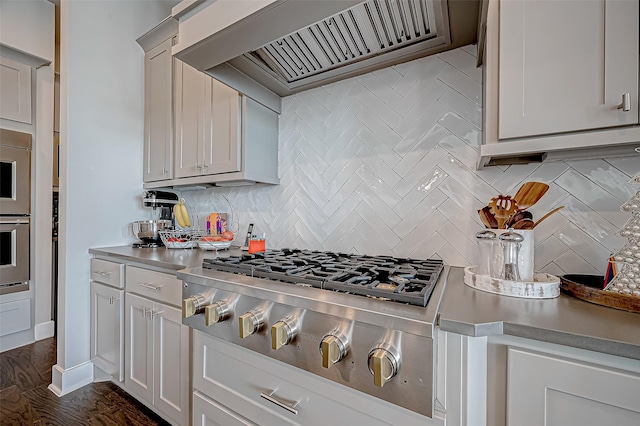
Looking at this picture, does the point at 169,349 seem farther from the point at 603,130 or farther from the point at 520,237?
the point at 603,130

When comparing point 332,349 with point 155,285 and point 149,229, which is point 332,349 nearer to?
point 155,285

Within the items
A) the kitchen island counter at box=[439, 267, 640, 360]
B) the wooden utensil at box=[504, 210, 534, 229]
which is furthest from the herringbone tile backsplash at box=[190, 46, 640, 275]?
the kitchen island counter at box=[439, 267, 640, 360]

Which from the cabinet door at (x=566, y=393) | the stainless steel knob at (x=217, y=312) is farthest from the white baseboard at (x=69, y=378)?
the cabinet door at (x=566, y=393)

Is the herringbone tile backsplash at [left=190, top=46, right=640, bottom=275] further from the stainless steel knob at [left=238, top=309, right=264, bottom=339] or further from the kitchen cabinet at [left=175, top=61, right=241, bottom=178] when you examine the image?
the stainless steel knob at [left=238, top=309, right=264, bottom=339]

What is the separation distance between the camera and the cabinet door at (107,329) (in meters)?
1.69

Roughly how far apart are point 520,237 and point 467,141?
581 millimetres

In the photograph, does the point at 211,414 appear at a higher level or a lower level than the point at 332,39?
lower

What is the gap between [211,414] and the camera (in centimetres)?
107

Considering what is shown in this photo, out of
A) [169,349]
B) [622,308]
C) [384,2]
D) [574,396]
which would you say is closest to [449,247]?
[622,308]

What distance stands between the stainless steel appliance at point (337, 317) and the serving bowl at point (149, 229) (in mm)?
1186

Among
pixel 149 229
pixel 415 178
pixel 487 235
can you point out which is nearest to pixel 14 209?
pixel 149 229

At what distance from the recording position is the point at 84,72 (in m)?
1.97

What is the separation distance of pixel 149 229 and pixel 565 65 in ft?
Answer: 7.99

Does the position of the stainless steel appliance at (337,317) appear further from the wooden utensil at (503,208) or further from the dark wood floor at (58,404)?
the dark wood floor at (58,404)
